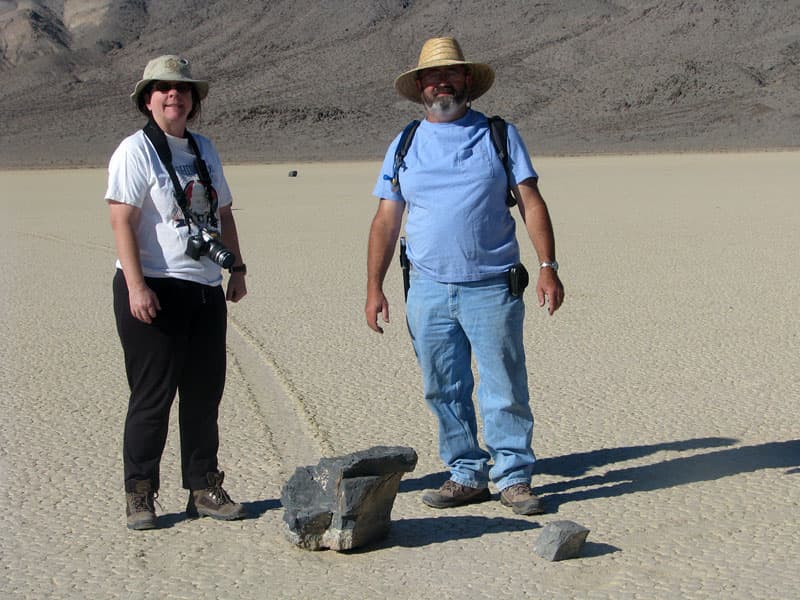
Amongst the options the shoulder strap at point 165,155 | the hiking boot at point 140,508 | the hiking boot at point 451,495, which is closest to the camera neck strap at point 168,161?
the shoulder strap at point 165,155

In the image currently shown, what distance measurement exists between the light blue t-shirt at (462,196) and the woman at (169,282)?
2.24 ft

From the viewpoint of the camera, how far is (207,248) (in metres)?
4.32

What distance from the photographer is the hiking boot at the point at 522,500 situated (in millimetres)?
4555

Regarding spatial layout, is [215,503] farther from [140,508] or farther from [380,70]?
[380,70]

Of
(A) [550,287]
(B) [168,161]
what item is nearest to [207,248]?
(B) [168,161]

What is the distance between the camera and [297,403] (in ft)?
21.3

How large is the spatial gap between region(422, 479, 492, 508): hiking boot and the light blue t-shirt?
762 mm

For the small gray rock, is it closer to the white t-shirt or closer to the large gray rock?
the large gray rock

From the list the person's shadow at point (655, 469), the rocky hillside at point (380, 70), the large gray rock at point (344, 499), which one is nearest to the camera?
the large gray rock at point (344, 499)

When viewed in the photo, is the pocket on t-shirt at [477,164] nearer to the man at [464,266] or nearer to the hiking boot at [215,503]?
the man at [464,266]

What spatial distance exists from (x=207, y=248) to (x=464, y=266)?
34.7 inches

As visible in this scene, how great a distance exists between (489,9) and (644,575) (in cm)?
7742

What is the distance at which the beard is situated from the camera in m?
4.51

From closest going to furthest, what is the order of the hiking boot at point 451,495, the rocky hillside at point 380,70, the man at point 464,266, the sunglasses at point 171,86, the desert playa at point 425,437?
the desert playa at point 425,437 < the sunglasses at point 171,86 < the man at point 464,266 < the hiking boot at point 451,495 < the rocky hillside at point 380,70
